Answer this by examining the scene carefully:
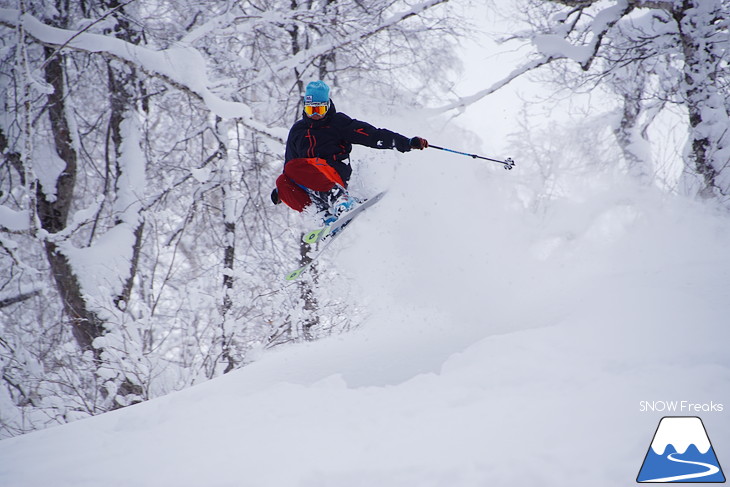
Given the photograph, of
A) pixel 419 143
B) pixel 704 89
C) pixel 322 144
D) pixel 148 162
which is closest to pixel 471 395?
pixel 419 143

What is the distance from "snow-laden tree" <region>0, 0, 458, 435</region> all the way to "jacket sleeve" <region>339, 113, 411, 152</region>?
3.60 ft

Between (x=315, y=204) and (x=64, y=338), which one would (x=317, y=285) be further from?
(x=64, y=338)

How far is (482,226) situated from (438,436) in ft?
12.3

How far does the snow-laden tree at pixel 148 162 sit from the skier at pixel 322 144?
2.17 ft

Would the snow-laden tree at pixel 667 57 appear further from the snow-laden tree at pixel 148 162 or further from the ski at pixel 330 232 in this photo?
the ski at pixel 330 232

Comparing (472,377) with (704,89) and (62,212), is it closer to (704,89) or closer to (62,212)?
(704,89)

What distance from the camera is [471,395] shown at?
2.66m

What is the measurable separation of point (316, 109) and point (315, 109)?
10mm

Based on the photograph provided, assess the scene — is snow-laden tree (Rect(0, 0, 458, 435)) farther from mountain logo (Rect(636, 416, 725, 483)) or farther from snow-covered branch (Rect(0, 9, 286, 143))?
mountain logo (Rect(636, 416, 725, 483))

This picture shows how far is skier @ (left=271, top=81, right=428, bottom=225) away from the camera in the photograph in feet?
14.1

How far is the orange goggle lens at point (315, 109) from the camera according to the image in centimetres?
427

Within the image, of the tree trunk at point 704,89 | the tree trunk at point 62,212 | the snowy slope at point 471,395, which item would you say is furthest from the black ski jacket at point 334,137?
the tree trunk at point 704,89

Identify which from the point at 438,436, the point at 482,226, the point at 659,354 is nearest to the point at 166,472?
the point at 438,436

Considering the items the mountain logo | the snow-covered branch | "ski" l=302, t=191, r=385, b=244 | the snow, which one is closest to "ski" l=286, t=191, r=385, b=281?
"ski" l=302, t=191, r=385, b=244
